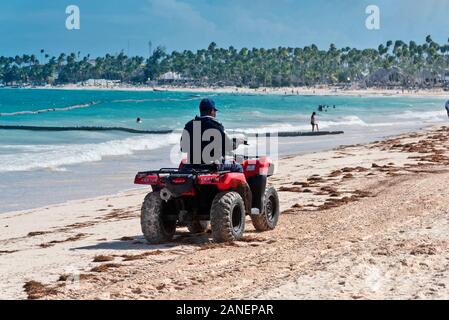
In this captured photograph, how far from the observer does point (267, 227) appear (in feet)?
37.0

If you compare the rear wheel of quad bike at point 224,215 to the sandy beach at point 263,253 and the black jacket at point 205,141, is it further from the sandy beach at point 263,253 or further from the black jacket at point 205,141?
the black jacket at point 205,141

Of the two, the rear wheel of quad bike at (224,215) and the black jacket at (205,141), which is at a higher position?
the black jacket at (205,141)

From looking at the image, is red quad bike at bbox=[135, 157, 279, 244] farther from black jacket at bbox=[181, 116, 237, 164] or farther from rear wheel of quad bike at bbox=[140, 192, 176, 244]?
black jacket at bbox=[181, 116, 237, 164]

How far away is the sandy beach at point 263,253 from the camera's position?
7.60m

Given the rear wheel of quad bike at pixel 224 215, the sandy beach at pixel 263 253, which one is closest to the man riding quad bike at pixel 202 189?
the rear wheel of quad bike at pixel 224 215

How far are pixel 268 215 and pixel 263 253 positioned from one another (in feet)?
6.22

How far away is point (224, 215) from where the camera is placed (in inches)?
398

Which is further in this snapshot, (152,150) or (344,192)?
(152,150)

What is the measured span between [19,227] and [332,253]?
6229 millimetres

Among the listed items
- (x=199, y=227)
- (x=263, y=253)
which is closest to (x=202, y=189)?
(x=199, y=227)

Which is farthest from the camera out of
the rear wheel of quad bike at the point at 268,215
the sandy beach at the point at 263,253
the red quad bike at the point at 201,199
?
the rear wheel of quad bike at the point at 268,215

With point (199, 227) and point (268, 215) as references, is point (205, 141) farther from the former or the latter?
point (268, 215)
